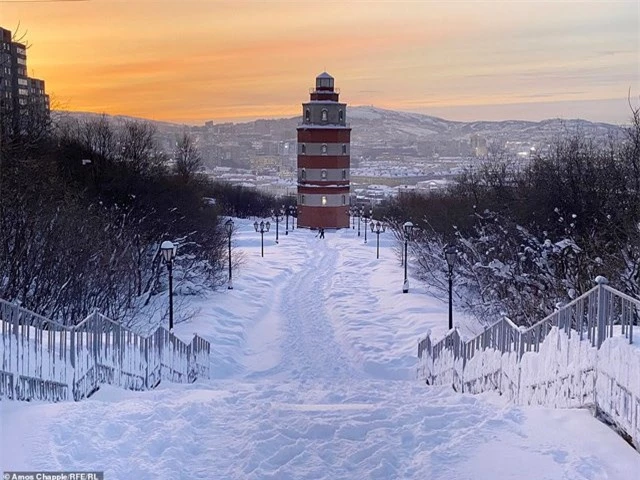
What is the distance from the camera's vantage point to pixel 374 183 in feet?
444

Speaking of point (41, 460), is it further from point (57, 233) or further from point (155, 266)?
point (155, 266)

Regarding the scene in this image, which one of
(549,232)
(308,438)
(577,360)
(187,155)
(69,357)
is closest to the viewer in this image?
(308,438)

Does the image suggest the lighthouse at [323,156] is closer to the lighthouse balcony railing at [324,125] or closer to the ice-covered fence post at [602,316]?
the lighthouse balcony railing at [324,125]

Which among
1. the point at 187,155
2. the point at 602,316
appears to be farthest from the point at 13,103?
the point at 187,155

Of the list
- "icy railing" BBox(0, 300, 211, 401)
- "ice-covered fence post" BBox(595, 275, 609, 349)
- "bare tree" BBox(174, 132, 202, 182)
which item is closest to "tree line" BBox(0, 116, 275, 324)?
"icy railing" BBox(0, 300, 211, 401)

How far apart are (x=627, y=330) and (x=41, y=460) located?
19.4 ft

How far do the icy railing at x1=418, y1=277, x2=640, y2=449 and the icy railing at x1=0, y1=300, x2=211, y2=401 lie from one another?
5801mm

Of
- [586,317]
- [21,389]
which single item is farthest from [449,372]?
[21,389]

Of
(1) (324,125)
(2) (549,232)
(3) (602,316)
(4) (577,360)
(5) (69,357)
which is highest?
Answer: (1) (324,125)

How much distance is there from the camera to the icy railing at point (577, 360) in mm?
6660

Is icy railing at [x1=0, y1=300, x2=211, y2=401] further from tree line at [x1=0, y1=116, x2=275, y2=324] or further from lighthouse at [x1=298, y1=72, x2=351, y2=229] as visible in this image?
lighthouse at [x1=298, y1=72, x2=351, y2=229]

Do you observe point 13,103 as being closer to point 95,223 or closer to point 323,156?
point 95,223

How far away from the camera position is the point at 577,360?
7734 millimetres

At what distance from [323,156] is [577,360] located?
5388 cm
